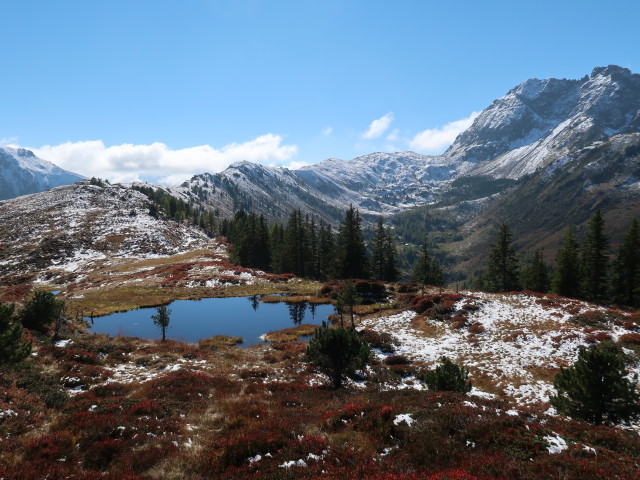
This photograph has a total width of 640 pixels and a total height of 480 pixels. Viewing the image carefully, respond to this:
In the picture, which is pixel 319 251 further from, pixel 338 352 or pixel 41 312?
pixel 338 352

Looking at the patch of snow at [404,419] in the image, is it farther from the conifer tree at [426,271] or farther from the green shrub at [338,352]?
the conifer tree at [426,271]

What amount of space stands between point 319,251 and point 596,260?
186 ft

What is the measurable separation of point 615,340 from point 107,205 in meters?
177

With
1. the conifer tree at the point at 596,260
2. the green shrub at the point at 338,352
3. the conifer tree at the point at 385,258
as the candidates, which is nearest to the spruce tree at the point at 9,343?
the green shrub at the point at 338,352

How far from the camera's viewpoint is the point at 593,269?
55.3m

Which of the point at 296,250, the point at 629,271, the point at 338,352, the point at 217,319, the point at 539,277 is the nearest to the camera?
the point at 338,352

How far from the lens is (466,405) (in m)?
13.9

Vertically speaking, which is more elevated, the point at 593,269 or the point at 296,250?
the point at 296,250

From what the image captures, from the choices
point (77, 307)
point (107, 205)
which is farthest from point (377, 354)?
point (107, 205)

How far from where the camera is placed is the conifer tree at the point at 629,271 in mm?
50969

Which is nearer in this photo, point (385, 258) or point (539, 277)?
point (539, 277)

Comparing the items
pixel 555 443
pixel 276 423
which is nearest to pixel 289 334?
pixel 276 423

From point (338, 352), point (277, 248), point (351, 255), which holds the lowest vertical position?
point (338, 352)

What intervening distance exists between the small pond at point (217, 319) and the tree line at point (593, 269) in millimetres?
39597
